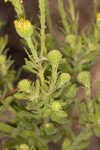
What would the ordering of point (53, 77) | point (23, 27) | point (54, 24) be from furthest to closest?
point (54, 24) < point (53, 77) < point (23, 27)

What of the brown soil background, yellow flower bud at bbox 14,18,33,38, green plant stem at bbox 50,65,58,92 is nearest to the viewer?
yellow flower bud at bbox 14,18,33,38

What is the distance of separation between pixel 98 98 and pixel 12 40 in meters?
0.74

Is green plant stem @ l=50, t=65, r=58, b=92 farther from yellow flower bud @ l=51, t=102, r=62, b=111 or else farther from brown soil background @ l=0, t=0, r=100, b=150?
brown soil background @ l=0, t=0, r=100, b=150

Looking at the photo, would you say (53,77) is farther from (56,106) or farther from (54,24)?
(54,24)

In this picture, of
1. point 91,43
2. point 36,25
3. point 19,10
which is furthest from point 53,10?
point 19,10

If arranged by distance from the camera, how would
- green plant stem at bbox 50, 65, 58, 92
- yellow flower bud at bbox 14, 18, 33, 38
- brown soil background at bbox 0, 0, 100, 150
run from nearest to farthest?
yellow flower bud at bbox 14, 18, 33, 38 < green plant stem at bbox 50, 65, 58, 92 < brown soil background at bbox 0, 0, 100, 150

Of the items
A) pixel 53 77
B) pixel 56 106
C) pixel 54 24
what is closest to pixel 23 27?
pixel 53 77

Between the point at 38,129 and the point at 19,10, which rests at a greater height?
the point at 19,10

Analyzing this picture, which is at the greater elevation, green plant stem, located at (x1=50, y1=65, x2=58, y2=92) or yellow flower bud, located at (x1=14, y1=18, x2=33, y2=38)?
yellow flower bud, located at (x1=14, y1=18, x2=33, y2=38)

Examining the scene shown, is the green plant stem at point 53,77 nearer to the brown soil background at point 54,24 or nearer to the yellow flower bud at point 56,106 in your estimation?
the yellow flower bud at point 56,106

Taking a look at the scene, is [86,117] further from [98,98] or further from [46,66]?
[46,66]

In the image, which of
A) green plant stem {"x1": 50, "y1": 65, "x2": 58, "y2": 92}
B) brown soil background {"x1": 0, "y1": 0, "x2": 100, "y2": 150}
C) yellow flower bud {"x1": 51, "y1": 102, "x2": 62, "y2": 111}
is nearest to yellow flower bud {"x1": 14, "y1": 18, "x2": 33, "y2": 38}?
green plant stem {"x1": 50, "y1": 65, "x2": 58, "y2": 92}

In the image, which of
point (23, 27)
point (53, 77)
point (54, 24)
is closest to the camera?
point (23, 27)

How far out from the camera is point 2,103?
3.19 ft
